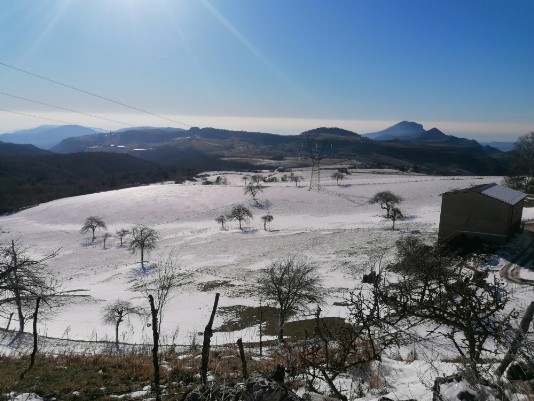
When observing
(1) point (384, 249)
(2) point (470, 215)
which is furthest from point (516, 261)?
(1) point (384, 249)

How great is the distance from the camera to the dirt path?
27.7 metres

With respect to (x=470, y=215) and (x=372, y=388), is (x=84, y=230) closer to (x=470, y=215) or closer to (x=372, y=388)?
(x=470, y=215)

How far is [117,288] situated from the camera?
134ft

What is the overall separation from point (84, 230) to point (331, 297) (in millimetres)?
53974

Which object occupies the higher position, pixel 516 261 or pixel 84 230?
pixel 516 261

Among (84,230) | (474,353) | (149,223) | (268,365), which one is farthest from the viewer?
(149,223)

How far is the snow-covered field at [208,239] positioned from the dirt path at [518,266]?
2.43 metres

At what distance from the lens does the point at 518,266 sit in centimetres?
3056

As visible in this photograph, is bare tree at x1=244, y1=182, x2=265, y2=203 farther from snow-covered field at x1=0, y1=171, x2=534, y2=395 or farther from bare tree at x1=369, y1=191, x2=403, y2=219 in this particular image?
bare tree at x1=369, y1=191, x2=403, y2=219

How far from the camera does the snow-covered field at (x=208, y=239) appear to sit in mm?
31406

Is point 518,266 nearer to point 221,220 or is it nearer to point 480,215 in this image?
point 480,215

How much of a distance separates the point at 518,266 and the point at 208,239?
4117 centimetres

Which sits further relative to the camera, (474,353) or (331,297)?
(331,297)

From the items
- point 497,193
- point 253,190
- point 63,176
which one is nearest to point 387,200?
point 497,193
